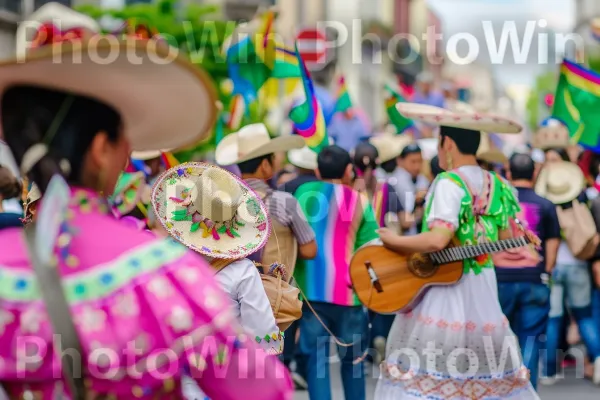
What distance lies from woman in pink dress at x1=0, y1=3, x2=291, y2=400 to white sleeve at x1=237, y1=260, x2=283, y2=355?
1.84 meters

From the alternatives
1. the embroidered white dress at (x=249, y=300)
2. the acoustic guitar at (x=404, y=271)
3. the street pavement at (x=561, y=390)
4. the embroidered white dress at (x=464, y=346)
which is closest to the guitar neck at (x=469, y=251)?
the acoustic guitar at (x=404, y=271)

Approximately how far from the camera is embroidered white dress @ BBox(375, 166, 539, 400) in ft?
17.5

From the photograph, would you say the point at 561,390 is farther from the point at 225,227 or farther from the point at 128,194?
the point at 225,227

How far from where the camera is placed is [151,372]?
6.99ft

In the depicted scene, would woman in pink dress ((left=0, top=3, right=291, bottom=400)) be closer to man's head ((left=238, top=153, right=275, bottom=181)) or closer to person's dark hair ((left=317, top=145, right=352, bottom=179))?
man's head ((left=238, top=153, right=275, bottom=181))

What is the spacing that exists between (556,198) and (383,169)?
2473 mm

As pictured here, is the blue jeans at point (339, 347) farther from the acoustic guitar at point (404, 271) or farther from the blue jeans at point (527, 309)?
the blue jeans at point (527, 309)

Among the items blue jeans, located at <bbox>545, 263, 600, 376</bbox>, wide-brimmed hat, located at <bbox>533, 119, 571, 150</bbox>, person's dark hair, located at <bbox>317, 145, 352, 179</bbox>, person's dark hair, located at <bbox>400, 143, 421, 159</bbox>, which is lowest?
blue jeans, located at <bbox>545, 263, 600, 376</bbox>

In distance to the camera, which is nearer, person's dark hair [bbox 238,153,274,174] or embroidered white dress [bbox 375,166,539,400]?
embroidered white dress [bbox 375,166,539,400]

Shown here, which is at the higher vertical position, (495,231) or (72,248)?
(72,248)

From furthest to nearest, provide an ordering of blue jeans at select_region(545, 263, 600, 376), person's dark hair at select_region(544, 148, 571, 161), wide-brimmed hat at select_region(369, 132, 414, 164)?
wide-brimmed hat at select_region(369, 132, 414, 164) < person's dark hair at select_region(544, 148, 571, 161) < blue jeans at select_region(545, 263, 600, 376)

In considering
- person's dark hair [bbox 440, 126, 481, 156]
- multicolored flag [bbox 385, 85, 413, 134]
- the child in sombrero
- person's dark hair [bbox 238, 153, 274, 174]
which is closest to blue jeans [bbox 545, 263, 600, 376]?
multicolored flag [bbox 385, 85, 413, 134]

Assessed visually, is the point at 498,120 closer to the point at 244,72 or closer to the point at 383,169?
the point at 383,169

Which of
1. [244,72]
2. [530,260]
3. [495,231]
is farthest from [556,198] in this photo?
[244,72]
